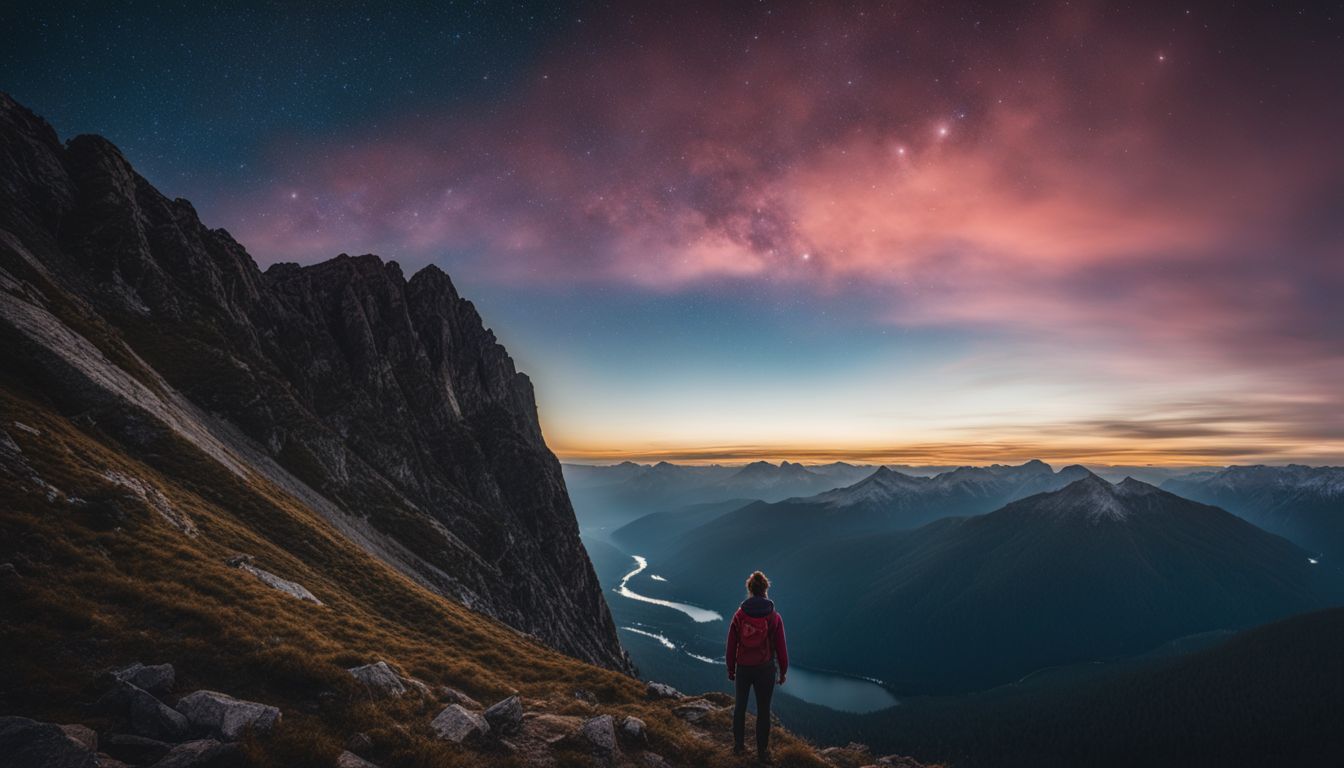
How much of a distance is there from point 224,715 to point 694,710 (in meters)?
16.6

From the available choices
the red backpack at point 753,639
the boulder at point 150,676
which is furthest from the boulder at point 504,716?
the boulder at point 150,676

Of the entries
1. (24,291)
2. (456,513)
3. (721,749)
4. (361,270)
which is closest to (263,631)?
(721,749)

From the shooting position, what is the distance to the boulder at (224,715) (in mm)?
11539

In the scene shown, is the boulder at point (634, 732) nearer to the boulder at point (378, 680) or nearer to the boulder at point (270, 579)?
the boulder at point (378, 680)

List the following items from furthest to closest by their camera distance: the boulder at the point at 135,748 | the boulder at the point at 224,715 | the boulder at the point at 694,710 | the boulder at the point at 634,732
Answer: the boulder at the point at 694,710 < the boulder at the point at 634,732 < the boulder at the point at 224,715 < the boulder at the point at 135,748

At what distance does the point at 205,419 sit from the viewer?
6894cm

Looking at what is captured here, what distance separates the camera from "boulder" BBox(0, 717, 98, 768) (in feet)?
29.1

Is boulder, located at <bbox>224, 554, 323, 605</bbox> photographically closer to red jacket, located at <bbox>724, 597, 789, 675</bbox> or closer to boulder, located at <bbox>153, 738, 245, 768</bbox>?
boulder, located at <bbox>153, 738, 245, 768</bbox>

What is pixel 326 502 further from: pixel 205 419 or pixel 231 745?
pixel 231 745

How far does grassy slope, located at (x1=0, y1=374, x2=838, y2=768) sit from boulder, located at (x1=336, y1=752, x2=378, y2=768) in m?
0.25

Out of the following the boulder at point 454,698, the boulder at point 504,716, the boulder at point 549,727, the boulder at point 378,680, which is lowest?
the boulder at point 454,698

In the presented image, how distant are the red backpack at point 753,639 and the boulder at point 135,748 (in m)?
13.4

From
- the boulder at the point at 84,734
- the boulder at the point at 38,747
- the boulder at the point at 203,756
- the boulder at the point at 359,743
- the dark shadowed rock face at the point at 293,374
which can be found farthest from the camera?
the dark shadowed rock face at the point at 293,374

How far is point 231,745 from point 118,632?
8.18 meters
